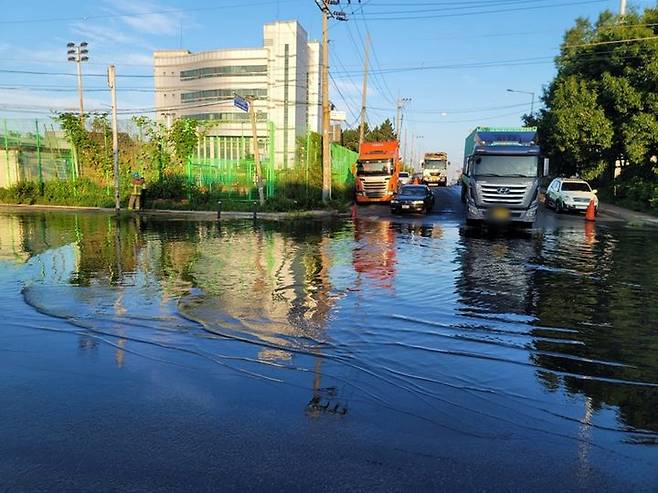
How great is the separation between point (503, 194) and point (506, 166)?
100 cm

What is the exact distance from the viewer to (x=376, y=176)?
3484 cm

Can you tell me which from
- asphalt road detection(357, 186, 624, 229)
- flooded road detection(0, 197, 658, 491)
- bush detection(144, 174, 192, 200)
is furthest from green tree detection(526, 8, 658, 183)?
flooded road detection(0, 197, 658, 491)

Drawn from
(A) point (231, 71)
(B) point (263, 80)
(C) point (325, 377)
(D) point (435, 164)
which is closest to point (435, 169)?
(D) point (435, 164)

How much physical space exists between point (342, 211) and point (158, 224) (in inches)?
440

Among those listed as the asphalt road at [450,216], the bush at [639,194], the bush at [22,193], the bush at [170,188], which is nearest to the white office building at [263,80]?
the bush at [639,194]

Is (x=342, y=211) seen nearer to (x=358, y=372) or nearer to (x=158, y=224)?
(x=158, y=224)

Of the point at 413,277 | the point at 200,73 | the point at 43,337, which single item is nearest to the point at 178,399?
the point at 43,337

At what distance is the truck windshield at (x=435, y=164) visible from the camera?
5944 cm

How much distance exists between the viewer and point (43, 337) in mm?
7090

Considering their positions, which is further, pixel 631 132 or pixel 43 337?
pixel 631 132

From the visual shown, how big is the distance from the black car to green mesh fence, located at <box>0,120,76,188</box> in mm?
18714

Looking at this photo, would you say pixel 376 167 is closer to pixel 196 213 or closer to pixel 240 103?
pixel 240 103

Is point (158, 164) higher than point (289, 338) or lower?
higher

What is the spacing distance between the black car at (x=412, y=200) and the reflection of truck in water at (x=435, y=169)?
30056mm
